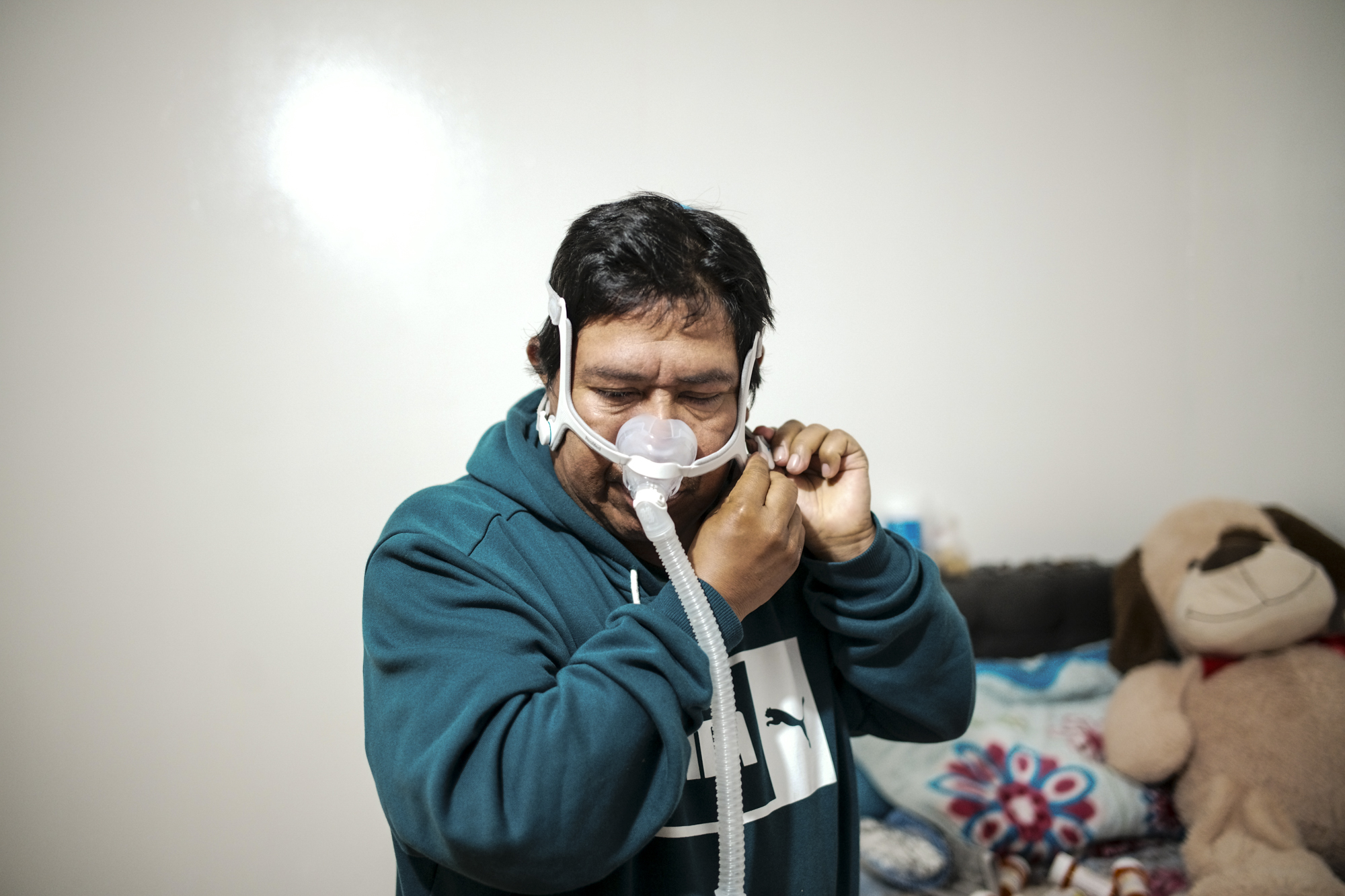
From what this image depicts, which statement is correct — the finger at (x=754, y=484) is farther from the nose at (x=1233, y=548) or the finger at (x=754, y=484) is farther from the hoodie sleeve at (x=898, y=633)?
the nose at (x=1233, y=548)

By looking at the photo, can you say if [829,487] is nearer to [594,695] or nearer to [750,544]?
[750,544]

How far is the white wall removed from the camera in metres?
1.54

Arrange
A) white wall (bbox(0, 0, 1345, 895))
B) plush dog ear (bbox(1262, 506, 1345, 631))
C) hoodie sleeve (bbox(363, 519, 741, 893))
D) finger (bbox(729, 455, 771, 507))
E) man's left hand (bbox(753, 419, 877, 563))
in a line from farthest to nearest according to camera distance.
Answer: plush dog ear (bbox(1262, 506, 1345, 631)), white wall (bbox(0, 0, 1345, 895)), man's left hand (bbox(753, 419, 877, 563)), finger (bbox(729, 455, 771, 507)), hoodie sleeve (bbox(363, 519, 741, 893))

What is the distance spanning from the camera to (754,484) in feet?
3.00

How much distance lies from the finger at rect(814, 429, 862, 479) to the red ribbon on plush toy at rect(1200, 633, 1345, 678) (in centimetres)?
129

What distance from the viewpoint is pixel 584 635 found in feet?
2.93

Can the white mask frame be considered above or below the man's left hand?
above

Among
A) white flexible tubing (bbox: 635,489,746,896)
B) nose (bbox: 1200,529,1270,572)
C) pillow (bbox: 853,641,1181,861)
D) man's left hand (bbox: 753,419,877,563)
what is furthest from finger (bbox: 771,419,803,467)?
nose (bbox: 1200,529,1270,572)

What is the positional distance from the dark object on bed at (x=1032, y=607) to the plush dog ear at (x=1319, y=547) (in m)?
0.40

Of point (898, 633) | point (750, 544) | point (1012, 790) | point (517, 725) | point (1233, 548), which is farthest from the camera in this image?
point (1233, 548)

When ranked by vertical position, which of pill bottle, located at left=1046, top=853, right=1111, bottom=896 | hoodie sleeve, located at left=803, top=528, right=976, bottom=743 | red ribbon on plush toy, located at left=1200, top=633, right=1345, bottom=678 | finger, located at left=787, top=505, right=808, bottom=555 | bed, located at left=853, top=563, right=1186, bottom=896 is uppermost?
finger, located at left=787, top=505, right=808, bottom=555

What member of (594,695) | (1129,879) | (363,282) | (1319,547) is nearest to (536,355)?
(594,695)

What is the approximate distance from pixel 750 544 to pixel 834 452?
26 centimetres

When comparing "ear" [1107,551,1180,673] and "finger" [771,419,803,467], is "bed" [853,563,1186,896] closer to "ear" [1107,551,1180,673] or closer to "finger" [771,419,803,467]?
"ear" [1107,551,1180,673]
